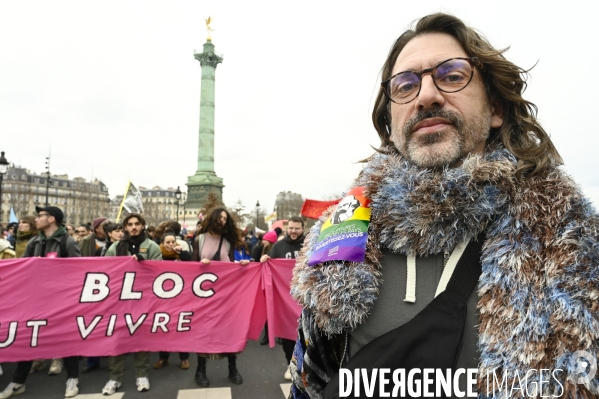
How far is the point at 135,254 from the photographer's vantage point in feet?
15.7

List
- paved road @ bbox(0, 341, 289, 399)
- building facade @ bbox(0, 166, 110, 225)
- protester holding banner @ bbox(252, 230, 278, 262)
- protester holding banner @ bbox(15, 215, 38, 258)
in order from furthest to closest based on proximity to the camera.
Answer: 1. building facade @ bbox(0, 166, 110, 225)
2. protester holding banner @ bbox(252, 230, 278, 262)
3. protester holding banner @ bbox(15, 215, 38, 258)
4. paved road @ bbox(0, 341, 289, 399)

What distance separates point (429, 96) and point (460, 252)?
20.3 inches

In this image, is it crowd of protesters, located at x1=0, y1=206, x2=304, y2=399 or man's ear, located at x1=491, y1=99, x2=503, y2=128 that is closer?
man's ear, located at x1=491, y1=99, x2=503, y2=128

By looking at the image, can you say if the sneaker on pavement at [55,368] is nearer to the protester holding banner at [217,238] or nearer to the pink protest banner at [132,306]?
the pink protest banner at [132,306]

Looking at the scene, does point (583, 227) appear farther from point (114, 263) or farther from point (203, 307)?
→ point (114, 263)

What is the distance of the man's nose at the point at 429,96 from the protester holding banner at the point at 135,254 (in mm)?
4201

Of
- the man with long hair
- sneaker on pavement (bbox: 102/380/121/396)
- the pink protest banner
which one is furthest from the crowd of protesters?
the man with long hair

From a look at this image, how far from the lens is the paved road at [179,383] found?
423cm

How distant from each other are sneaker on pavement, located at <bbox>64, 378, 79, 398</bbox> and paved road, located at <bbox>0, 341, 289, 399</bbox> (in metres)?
0.07

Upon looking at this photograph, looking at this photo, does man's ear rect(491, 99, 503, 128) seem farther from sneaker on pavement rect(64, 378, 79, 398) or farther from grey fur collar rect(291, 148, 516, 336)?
sneaker on pavement rect(64, 378, 79, 398)

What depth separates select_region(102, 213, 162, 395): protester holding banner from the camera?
4.38 m

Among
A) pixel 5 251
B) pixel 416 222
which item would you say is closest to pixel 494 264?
pixel 416 222

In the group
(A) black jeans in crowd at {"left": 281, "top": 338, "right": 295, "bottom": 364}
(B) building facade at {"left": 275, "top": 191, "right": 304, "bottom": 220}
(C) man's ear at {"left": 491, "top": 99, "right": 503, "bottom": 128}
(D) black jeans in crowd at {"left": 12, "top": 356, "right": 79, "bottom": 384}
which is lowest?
(D) black jeans in crowd at {"left": 12, "top": 356, "right": 79, "bottom": 384}

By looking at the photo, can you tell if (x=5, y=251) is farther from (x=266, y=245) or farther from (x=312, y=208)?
(x=312, y=208)
